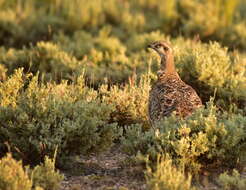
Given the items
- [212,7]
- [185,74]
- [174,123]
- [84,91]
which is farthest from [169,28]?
[174,123]

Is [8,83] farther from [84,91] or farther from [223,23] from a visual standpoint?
[223,23]

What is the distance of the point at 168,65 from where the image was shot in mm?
6516

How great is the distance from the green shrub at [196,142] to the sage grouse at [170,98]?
1.25 feet

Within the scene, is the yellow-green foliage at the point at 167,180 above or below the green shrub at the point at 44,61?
below

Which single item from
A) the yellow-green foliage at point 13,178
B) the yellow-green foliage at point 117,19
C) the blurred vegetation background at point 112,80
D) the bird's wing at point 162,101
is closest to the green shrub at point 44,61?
the blurred vegetation background at point 112,80

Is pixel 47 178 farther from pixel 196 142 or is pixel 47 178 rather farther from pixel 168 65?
pixel 168 65

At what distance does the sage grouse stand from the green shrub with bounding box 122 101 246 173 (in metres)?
0.38

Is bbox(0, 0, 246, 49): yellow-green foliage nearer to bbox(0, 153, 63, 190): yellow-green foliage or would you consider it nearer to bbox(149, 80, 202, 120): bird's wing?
bbox(149, 80, 202, 120): bird's wing

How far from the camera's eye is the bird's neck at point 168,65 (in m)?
6.46

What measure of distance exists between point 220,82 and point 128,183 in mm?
2906

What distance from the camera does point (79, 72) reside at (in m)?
7.88

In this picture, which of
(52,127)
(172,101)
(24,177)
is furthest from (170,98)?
(24,177)

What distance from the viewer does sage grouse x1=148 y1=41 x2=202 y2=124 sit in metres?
5.63

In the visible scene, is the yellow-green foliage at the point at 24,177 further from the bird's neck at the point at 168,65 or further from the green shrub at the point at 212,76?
the green shrub at the point at 212,76
